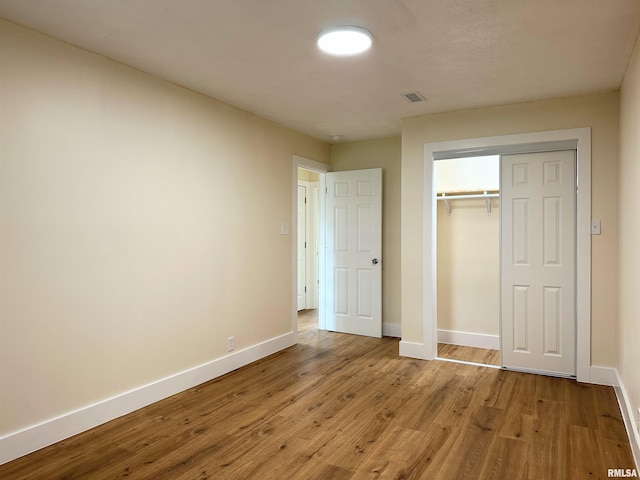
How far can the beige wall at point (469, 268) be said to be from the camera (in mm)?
4824

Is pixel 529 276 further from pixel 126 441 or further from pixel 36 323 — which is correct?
pixel 36 323

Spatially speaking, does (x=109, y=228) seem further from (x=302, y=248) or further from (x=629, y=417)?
(x=302, y=248)

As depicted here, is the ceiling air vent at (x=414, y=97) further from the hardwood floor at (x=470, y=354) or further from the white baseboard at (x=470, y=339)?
the white baseboard at (x=470, y=339)

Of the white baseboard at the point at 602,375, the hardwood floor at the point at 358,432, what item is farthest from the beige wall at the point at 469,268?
the white baseboard at the point at 602,375

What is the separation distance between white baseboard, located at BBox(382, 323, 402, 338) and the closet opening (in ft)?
1.66

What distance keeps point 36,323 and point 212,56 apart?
1957 mm

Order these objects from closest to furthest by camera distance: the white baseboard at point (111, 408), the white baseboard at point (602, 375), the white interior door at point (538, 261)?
the white baseboard at point (111, 408), the white baseboard at point (602, 375), the white interior door at point (538, 261)

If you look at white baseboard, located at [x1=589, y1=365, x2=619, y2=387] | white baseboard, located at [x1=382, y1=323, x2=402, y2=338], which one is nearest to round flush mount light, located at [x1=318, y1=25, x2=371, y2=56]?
white baseboard, located at [x1=589, y1=365, x2=619, y2=387]

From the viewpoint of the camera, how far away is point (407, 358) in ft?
14.0

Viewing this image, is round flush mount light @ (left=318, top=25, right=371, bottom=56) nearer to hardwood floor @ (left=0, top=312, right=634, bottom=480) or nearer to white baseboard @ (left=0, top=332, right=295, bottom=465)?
hardwood floor @ (left=0, top=312, right=634, bottom=480)

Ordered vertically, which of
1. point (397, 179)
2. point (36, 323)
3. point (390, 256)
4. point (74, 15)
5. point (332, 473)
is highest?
point (74, 15)

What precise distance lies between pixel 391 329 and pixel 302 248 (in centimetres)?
242

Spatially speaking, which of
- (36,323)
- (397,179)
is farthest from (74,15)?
(397,179)

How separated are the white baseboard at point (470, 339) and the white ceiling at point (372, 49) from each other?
Result: 2617 millimetres
